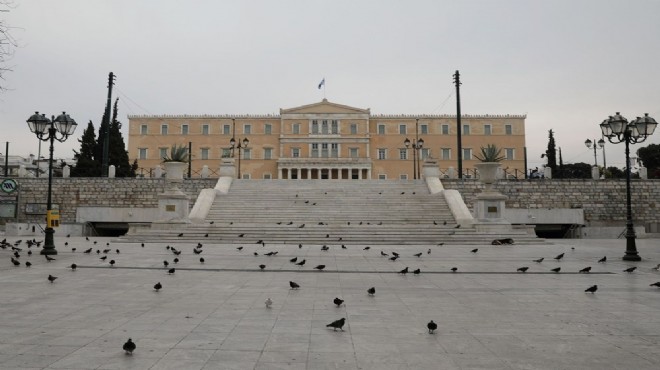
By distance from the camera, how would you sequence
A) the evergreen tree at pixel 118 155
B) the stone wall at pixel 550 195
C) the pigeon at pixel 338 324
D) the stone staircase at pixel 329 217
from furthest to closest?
the evergreen tree at pixel 118 155 → the stone wall at pixel 550 195 → the stone staircase at pixel 329 217 → the pigeon at pixel 338 324

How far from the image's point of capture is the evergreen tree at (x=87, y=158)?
38719mm

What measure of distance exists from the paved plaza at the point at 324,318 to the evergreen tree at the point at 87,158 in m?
32.3

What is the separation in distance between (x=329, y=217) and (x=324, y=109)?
51.3 meters

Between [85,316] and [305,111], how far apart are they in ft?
216

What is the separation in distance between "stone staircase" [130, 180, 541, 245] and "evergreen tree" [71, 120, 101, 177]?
65.2 ft

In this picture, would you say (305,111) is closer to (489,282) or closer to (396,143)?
(396,143)

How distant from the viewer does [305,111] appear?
6969cm

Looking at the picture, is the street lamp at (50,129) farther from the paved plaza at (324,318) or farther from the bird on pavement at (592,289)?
the bird on pavement at (592,289)

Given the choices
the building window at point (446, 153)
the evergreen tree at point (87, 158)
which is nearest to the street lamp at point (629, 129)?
the evergreen tree at point (87, 158)

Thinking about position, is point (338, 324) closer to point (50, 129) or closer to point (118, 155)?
point (50, 129)

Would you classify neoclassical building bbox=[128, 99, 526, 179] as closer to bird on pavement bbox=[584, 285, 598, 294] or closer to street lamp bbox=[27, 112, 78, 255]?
street lamp bbox=[27, 112, 78, 255]

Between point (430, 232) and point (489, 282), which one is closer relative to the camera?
point (489, 282)

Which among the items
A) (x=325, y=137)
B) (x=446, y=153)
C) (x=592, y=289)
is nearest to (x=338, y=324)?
(x=592, y=289)

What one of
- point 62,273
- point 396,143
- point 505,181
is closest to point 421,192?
point 505,181
